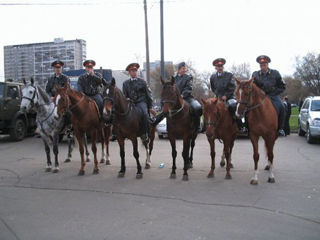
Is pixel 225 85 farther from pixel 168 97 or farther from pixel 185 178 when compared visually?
pixel 185 178

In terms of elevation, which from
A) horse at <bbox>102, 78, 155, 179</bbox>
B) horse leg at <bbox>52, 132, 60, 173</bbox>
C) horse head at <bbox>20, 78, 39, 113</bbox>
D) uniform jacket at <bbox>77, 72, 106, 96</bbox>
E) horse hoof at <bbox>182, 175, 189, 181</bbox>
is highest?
uniform jacket at <bbox>77, 72, 106, 96</bbox>

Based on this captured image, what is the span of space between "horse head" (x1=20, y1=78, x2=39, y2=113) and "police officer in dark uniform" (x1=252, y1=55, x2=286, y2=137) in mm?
5986

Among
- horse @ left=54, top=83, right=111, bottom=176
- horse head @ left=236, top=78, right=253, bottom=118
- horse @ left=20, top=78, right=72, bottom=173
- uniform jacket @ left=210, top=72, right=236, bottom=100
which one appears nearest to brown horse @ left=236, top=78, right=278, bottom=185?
horse head @ left=236, top=78, right=253, bottom=118

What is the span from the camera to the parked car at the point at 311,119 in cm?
1230

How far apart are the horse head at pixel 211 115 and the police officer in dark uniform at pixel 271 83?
4.42ft

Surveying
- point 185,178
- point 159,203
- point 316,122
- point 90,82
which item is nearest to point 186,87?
point 185,178

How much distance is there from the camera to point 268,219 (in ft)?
15.0

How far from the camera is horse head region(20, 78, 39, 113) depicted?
311 inches

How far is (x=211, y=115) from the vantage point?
6664 mm

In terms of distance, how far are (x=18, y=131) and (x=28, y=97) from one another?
7782 mm

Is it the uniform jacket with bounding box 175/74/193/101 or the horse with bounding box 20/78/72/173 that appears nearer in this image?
the uniform jacket with bounding box 175/74/193/101

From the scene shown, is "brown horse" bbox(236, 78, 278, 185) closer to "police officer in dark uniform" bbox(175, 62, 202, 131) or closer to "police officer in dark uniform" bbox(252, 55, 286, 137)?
"police officer in dark uniform" bbox(252, 55, 286, 137)

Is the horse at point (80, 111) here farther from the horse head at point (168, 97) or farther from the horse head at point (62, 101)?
the horse head at point (168, 97)

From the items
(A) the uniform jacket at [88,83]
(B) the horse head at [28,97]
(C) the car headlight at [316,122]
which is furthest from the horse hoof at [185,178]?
(C) the car headlight at [316,122]
